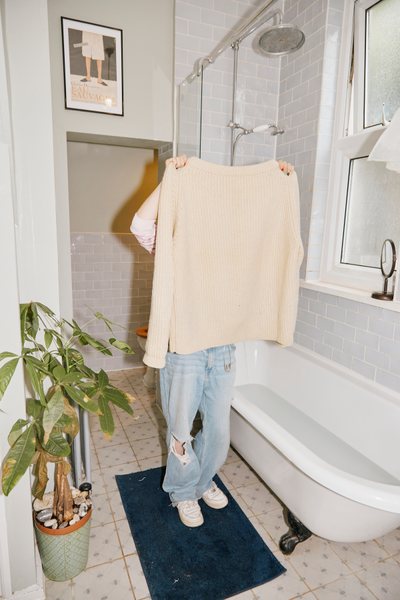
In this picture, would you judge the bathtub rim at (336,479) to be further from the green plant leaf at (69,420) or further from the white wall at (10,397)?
the white wall at (10,397)

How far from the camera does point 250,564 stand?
159 centimetres

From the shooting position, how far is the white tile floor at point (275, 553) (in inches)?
57.9

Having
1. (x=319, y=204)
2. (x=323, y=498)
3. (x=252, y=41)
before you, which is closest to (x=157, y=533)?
(x=323, y=498)

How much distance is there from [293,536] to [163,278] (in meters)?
1.27

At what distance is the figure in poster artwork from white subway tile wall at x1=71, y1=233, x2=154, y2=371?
1.40m

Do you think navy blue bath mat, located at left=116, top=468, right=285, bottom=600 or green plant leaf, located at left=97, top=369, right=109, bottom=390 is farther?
navy blue bath mat, located at left=116, top=468, right=285, bottom=600

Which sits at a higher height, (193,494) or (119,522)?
(193,494)

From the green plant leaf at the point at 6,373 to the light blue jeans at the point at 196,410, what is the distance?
63 cm

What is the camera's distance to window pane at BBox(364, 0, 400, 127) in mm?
1979

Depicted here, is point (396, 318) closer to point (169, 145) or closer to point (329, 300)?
point (329, 300)

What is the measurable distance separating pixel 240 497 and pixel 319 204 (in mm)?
1769

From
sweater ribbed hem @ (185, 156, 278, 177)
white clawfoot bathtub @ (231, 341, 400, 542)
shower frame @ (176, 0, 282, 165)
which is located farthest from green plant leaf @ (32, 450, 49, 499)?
shower frame @ (176, 0, 282, 165)

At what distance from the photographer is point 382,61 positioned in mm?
2053

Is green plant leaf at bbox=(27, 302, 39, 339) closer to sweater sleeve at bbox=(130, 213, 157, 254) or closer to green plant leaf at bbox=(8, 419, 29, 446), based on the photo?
green plant leaf at bbox=(8, 419, 29, 446)
